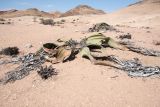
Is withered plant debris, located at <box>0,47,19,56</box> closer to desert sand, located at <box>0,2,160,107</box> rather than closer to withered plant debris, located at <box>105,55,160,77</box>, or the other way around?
desert sand, located at <box>0,2,160,107</box>

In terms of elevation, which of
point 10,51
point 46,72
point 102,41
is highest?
point 102,41

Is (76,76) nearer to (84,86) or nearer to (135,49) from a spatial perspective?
(84,86)

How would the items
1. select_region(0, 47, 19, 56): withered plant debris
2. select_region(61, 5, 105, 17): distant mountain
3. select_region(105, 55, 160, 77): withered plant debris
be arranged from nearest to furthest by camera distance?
select_region(105, 55, 160, 77): withered plant debris, select_region(0, 47, 19, 56): withered plant debris, select_region(61, 5, 105, 17): distant mountain

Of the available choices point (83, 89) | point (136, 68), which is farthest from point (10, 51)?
point (136, 68)

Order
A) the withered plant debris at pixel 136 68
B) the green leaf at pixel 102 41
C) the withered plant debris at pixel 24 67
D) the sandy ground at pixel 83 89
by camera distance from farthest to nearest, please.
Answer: the green leaf at pixel 102 41, the withered plant debris at pixel 24 67, the withered plant debris at pixel 136 68, the sandy ground at pixel 83 89

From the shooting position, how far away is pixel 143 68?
4496 millimetres

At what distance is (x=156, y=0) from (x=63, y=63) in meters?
27.5

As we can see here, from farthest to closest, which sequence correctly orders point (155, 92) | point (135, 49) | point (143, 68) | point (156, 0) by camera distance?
point (156, 0) → point (135, 49) → point (143, 68) → point (155, 92)

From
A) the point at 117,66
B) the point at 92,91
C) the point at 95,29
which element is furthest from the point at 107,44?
the point at 95,29

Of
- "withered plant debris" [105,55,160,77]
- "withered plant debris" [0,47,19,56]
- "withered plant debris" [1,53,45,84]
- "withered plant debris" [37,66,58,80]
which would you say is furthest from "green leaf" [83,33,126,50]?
"withered plant debris" [0,47,19,56]

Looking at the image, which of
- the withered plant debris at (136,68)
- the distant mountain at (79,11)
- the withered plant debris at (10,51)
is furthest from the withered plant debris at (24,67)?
the distant mountain at (79,11)

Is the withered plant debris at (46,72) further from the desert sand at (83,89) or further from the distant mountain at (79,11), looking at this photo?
the distant mountain at (79,11)

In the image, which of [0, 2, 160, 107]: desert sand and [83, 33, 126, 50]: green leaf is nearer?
[0, 2, 160, 107]: desert sand

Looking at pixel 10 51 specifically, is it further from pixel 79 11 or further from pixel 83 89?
pixel 79 11
